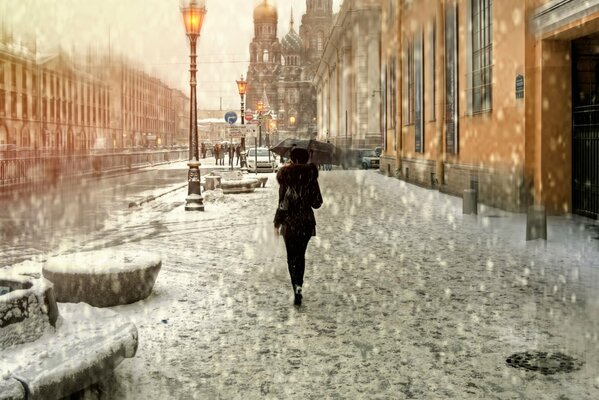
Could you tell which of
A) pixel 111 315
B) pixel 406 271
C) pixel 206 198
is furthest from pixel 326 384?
pixel 206 198

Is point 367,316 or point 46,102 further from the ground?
point 46,102

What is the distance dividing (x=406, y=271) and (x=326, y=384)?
4432mm

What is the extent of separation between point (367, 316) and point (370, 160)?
124 feet

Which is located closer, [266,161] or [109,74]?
[266,161]

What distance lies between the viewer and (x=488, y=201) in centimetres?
1736

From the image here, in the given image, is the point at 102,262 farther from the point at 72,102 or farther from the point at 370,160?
the point at 72,102

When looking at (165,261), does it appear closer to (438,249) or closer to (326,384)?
(438,249)

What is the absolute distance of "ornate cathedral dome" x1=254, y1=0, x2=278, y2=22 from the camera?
141 metres

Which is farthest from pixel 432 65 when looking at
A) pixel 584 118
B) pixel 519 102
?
pixel 584 118

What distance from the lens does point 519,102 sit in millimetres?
15328

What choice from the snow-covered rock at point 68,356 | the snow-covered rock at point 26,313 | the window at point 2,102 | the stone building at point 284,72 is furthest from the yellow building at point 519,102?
the stone building at point 284,72

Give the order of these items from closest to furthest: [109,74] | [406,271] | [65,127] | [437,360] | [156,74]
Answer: [437,360] < [406,271] < [65,127] < [109,74] < [156,74]

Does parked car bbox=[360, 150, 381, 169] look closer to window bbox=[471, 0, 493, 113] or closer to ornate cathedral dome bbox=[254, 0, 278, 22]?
window bbox=[471, 0, 493, 113]

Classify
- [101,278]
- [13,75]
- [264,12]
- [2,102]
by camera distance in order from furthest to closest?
[264,12]
[13,75]
[2,102]
[101,278]
